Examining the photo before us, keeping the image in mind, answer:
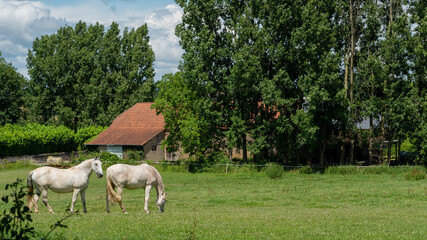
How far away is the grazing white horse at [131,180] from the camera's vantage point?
64.2 ft

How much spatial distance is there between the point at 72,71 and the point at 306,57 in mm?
46257

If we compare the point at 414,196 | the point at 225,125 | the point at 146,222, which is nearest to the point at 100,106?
the point at 225,125

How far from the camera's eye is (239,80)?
1843 inches

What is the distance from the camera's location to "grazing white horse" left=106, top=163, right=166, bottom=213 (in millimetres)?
19562

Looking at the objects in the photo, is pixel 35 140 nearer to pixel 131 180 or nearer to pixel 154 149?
pixel 154 149

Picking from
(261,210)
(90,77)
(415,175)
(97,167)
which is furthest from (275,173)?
(90,77)

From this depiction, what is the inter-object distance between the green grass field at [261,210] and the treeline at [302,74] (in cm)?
602

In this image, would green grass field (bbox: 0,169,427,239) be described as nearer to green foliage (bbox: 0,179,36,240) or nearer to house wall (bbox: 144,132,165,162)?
green foliage (bbox: 0,179,36,240)

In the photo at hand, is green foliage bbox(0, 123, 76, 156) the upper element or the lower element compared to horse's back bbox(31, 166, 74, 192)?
upper

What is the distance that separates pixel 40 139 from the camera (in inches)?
2584

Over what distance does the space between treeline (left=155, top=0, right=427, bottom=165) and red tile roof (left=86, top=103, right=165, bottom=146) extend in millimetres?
12330

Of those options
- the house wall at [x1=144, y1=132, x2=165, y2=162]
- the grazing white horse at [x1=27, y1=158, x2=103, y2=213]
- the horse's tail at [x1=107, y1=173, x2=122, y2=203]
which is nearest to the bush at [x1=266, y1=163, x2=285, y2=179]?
the horse's tail at [x1=107, y1=173, x2=122, y2=203]

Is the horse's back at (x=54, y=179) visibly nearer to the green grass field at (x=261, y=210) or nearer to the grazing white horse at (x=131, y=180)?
the green grass field at (x=261, y=210)

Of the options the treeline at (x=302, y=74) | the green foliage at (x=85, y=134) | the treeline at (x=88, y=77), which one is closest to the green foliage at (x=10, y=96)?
the treeline at (x=88, y=77)
